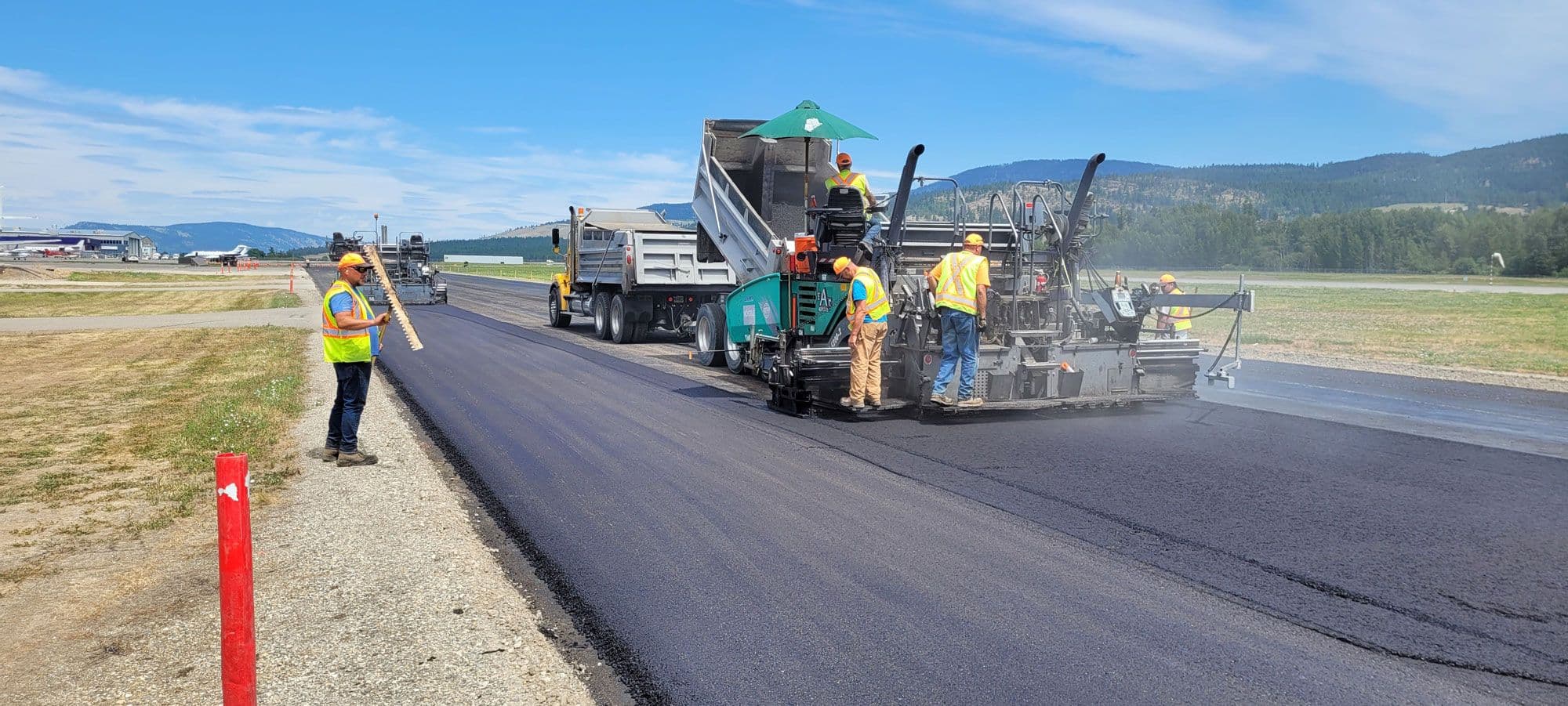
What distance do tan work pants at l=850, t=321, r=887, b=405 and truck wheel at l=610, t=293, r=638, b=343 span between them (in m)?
9.93

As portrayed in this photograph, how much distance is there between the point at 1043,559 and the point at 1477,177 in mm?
11403

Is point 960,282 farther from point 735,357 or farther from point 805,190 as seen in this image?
point 735,357

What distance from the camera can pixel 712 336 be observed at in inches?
618

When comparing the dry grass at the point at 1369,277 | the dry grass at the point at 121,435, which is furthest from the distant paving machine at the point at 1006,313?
the dry grass at the point at 1369,277

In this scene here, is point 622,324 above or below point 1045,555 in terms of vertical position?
above

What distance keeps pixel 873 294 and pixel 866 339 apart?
43cm

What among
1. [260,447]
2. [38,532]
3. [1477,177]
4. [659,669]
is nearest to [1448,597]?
[659,669]

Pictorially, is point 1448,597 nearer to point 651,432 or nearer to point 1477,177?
point 651,432

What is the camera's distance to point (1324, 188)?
131 ft

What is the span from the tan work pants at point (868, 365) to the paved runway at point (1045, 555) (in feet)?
1.42

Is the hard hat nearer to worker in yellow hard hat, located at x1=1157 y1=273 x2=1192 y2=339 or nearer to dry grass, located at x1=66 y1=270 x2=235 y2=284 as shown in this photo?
worker in yellow hard hat, located at x1=1157 y1=273 x2=1192 y2=339

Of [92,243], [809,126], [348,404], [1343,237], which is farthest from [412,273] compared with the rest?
[92,243]

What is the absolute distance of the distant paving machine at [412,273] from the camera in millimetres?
33688

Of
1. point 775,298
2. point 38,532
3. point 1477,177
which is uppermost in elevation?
point 1477,177
